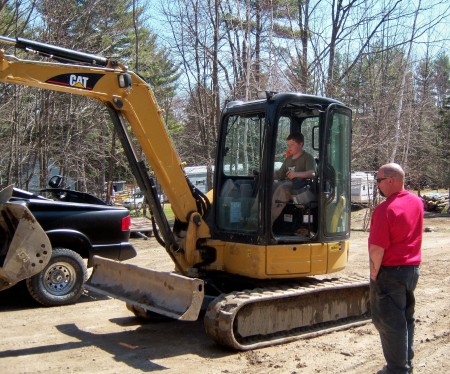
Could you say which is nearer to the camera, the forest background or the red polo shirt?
the red polo shirt

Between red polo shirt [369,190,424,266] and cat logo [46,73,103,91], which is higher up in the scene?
cat logo [46,73,103,91]

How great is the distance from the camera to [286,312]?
6.48 meters

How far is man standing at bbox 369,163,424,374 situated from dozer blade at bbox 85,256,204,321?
1.81 meters

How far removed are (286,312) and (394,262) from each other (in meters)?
1.97

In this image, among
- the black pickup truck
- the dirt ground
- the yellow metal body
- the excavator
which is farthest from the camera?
the black pickup truck

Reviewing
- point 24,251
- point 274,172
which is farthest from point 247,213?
point 24,251

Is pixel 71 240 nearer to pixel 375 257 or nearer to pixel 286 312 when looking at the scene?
pixel 286 312

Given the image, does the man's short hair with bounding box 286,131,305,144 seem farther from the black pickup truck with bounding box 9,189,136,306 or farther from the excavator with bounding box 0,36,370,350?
the black pickup truck with bounding box 9,189,136,306

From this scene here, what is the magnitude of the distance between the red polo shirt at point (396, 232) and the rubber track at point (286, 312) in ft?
5.59

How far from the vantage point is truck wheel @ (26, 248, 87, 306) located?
7820 mm

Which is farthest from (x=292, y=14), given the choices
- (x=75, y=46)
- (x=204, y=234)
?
(x=204, y=234)

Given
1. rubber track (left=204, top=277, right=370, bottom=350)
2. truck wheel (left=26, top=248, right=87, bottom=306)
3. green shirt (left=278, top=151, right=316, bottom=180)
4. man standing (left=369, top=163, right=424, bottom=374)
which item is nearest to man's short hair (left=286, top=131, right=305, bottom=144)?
green shirt (left=278, top=151, right=316, bottom=180)

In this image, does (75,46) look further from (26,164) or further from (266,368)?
(266,368)

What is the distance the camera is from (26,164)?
1719cm
